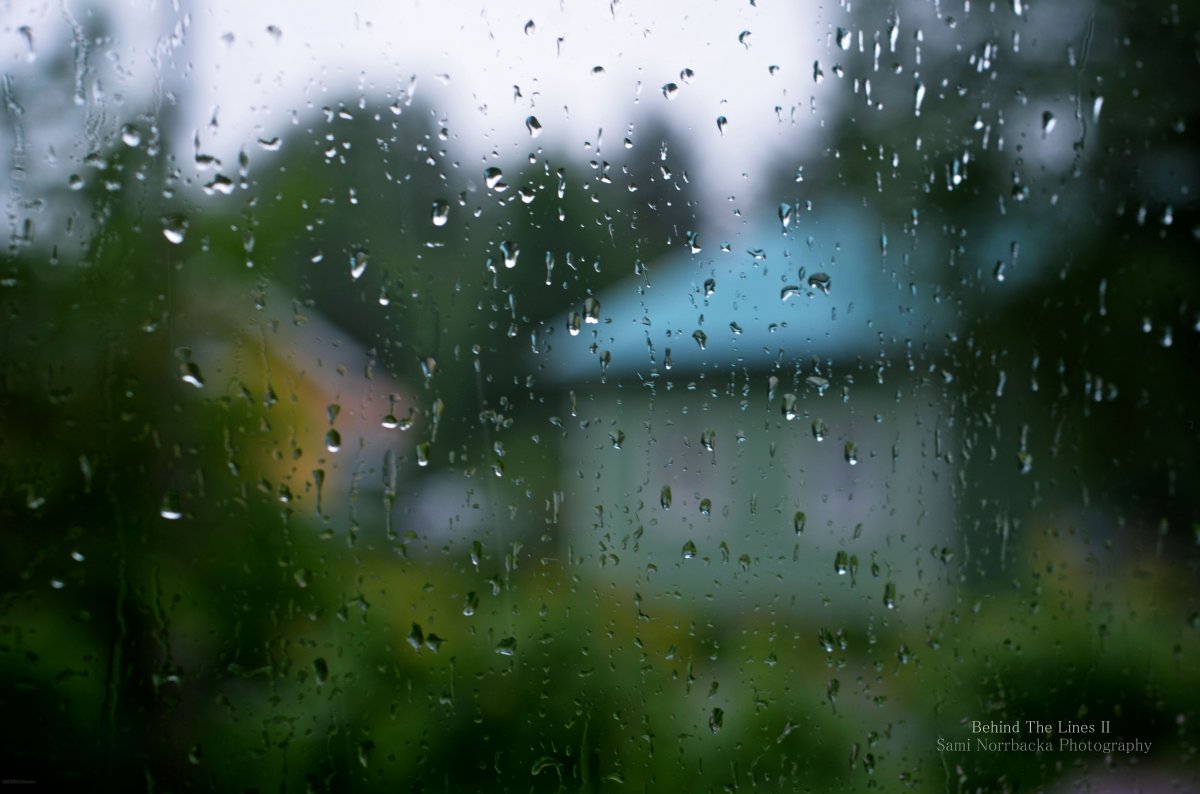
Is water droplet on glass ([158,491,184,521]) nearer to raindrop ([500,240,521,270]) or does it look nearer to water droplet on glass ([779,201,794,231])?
raindrop ([500,240,521,270])

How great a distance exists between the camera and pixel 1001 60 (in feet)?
3.49

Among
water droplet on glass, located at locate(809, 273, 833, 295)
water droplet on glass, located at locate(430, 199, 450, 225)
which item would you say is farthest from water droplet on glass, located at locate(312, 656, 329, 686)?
water droplet on glass, located at locate(809, 273, 833, 295)

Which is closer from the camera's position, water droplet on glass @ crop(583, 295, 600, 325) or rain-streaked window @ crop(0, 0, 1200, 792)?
rain-streaked window @ crop(0, 0, 1200, 792)

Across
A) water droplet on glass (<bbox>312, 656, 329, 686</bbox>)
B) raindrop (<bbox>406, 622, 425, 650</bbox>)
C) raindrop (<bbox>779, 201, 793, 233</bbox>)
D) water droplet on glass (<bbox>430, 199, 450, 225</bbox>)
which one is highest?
water droplet on glass (<bbox>430, 199, 450, 225</bbox>)

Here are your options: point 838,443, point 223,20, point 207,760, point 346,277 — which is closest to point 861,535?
point 838,443

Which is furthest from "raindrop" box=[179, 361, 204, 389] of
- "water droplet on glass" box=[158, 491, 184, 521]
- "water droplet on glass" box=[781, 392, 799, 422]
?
"water droplet on glass" box=[781, 392, 799, 422]

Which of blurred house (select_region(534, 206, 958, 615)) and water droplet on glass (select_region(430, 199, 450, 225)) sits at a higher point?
water droplet on glass (select_region(430, 199, 450, 225))

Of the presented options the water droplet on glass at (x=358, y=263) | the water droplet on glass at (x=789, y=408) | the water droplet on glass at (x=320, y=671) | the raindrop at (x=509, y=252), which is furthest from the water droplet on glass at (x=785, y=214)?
the water droplet on glass at (x=320, y=671)

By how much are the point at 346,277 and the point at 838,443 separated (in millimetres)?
652

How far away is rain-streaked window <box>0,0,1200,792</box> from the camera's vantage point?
897mm

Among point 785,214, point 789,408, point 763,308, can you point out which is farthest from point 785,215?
point 789,408

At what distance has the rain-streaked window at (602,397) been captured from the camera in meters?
0.90

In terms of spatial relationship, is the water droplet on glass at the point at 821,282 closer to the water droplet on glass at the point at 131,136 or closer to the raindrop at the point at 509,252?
the raindrop at the point at 509,252

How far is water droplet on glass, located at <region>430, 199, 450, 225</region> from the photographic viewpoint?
3.20 feet
